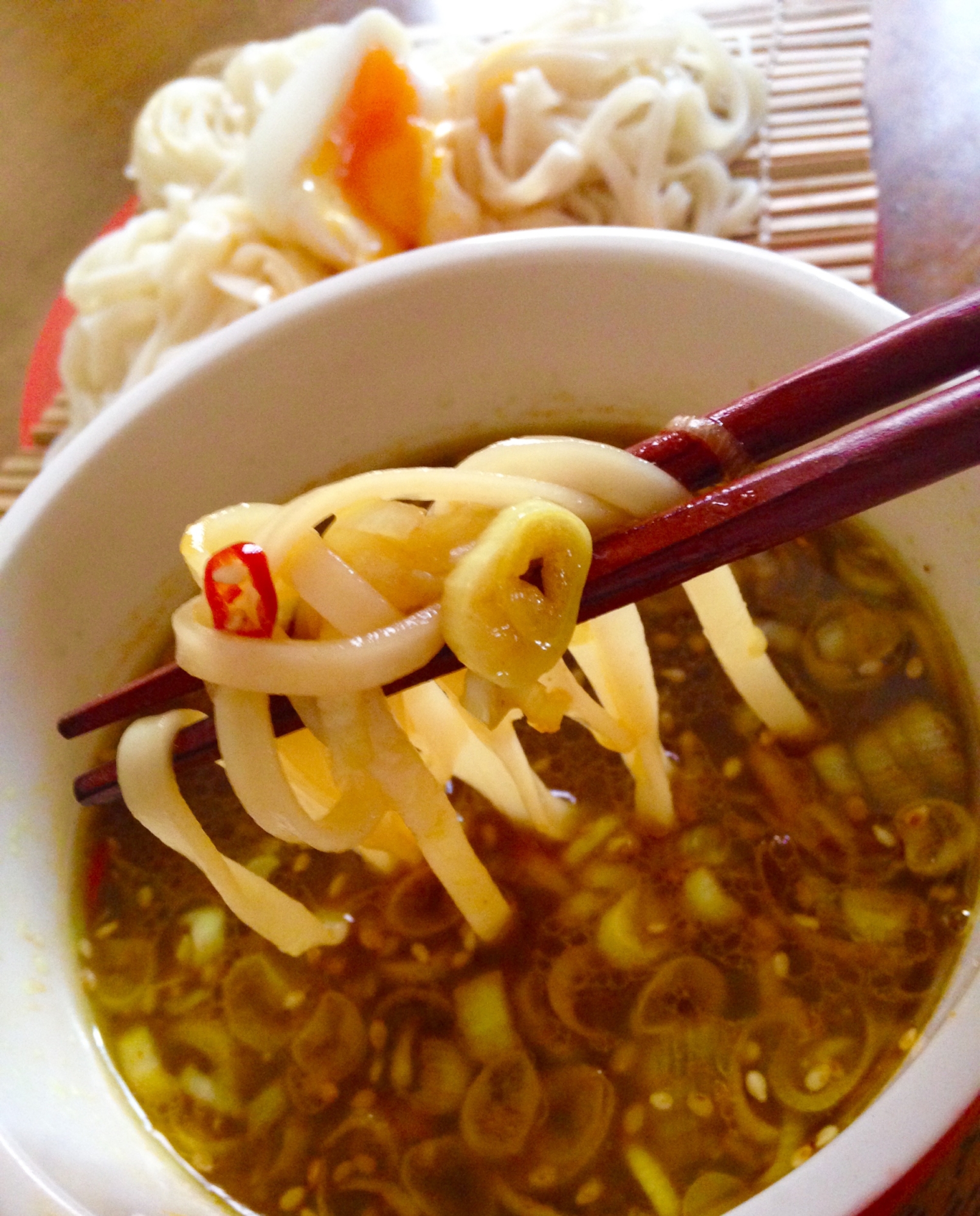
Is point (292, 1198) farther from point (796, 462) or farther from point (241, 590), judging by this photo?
point (796, 462)

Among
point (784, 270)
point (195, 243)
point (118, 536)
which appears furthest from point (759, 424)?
point (195, 243)

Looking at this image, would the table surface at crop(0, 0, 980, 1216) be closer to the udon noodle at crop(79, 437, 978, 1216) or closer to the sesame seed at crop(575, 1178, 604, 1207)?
the udon noodle at crop(79, 437, 978, 1216)

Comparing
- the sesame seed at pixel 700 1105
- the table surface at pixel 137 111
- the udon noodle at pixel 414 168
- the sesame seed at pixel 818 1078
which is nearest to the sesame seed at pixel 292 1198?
Answer: the sesame seed at pixel 700 1105

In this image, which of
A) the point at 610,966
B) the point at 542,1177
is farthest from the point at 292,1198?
the point at 610,966

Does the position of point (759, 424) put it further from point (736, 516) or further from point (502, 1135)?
point (502, 1135)

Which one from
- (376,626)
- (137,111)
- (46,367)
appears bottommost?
(46,367)

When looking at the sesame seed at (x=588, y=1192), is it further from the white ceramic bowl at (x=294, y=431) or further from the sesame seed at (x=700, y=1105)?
A: the white ceramic bowl at (x=294, y=431)
